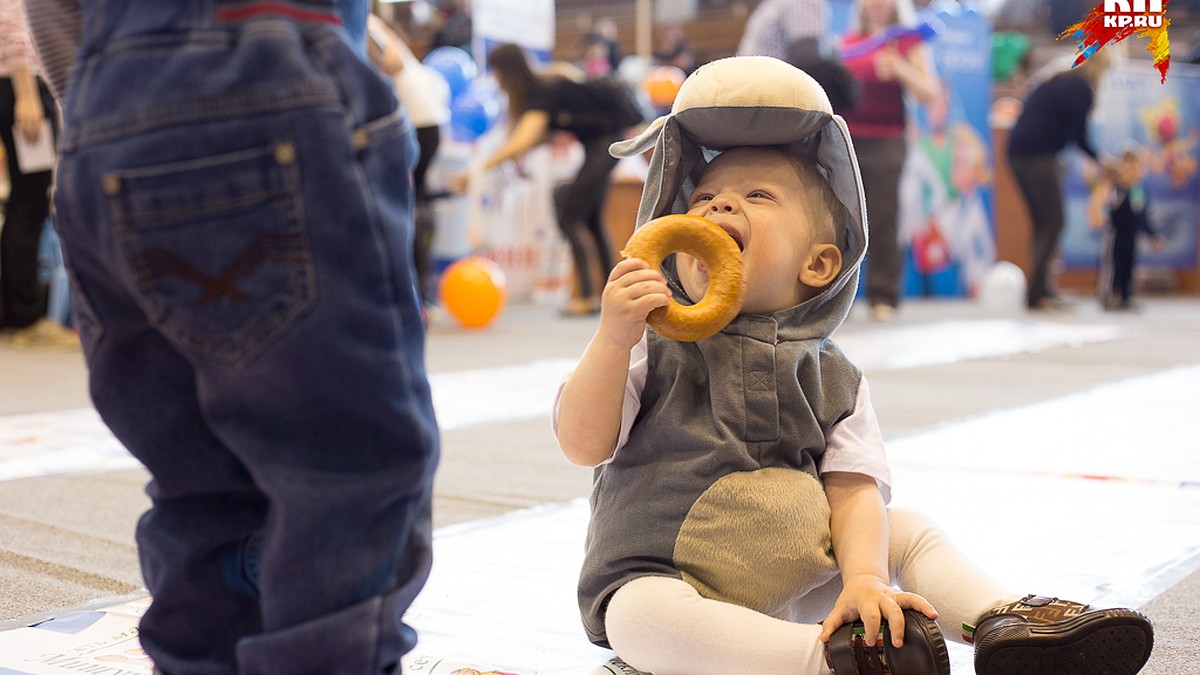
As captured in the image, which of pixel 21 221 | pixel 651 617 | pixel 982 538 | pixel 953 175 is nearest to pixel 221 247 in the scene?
pixel 651 617

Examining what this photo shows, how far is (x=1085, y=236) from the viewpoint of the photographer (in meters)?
8.81

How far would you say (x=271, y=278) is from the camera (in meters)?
0.70

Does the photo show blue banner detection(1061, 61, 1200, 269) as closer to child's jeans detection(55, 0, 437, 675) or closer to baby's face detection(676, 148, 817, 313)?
baby's face detection(676, 148, 817, 313)

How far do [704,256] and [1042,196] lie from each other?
533 centimetres

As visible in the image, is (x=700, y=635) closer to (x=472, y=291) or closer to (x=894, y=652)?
(x=894, y=652)

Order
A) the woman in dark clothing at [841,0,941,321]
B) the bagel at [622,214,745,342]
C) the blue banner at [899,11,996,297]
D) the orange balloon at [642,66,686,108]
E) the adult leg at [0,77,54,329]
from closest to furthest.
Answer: the bagel at [622,214,745,342] < the adult leg at [0,77,54,329] < the woman in dark clothing at [841,0,941,321] < the orange balloon at [642,66,686,108] < the blue banner at [899,11,996,297]

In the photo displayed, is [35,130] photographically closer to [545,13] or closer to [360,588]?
[360,588]

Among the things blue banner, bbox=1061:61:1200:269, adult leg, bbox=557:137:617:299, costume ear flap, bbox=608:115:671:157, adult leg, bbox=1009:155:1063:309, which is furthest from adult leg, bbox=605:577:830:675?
blue banner, bbox=1061:61:1200:269

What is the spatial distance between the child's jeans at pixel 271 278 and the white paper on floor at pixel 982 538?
35cm

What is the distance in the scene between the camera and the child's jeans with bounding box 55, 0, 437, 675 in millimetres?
690

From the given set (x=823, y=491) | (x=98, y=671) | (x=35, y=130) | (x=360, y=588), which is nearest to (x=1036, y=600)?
(x=823, y=491)

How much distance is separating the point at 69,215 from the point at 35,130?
11.2 ft

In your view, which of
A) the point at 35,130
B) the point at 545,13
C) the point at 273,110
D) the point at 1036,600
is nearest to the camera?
the point at 273,110

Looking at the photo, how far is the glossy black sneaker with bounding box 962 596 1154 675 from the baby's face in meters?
0.33
